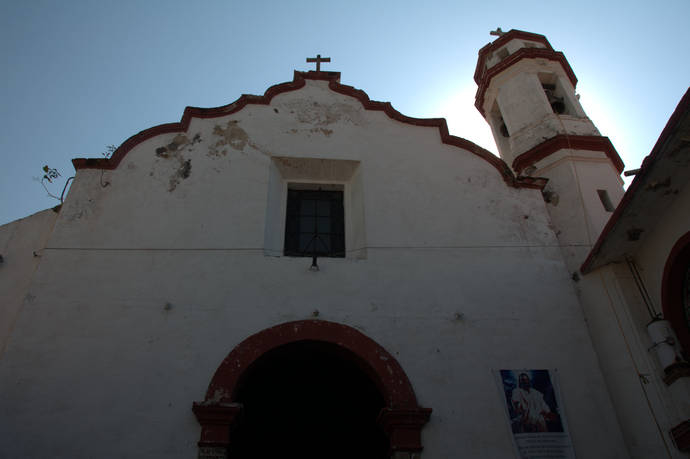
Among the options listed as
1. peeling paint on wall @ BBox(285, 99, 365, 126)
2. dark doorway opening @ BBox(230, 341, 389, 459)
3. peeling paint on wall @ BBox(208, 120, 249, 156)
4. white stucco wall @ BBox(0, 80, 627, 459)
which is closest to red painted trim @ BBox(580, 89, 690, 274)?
white stucco wall @ BBox(0, 80, 627, 459)

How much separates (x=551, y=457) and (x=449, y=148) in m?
4.95

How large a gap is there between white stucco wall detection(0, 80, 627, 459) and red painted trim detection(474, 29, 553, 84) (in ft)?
14.8

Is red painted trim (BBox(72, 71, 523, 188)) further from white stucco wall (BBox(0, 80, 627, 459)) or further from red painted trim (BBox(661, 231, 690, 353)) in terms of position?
red painted trim (BBox(661, 231, 690, 353))

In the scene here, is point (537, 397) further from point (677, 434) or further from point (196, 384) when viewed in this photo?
point (196, 384)

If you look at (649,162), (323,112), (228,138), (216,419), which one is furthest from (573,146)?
(216,419)

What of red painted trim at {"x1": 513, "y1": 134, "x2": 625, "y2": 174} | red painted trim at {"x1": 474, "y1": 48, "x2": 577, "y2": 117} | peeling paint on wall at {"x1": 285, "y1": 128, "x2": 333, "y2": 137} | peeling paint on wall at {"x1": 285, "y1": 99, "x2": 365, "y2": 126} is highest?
red painted trim at {"x1": 474, "y1": 48, "x2": 577, "y2": 117}

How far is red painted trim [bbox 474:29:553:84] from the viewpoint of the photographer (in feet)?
39.4

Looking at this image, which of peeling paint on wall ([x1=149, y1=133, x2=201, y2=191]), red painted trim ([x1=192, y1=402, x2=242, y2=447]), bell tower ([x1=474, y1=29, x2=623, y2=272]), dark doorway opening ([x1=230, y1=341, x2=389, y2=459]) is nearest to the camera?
red painted trim ([x1=192, y1=402, x2=242, y2=447])

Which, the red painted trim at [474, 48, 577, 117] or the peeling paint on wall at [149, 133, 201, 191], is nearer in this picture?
the peeling paint on wall at [149, 133, 201, 191]

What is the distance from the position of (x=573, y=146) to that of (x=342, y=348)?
5.47 metres

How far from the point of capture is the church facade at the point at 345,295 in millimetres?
5656

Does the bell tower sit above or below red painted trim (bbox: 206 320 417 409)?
above

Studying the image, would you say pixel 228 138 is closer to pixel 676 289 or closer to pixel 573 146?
pixel 573 146

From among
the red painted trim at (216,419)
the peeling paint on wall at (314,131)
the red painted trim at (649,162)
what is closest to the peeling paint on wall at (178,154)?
the peeling paint on wall at (314,131)
